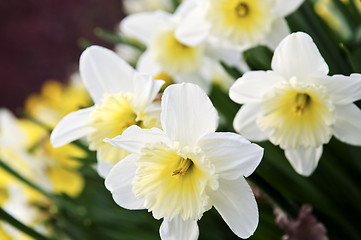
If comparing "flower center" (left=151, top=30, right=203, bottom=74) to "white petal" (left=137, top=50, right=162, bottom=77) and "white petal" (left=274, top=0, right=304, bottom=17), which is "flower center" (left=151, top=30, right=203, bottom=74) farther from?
"white petal" (left=274, top=0, right=304, bottom=17)

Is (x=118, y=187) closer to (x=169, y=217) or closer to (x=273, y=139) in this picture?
(x=169, y=217)

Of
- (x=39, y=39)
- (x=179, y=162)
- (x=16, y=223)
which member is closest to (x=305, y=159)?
(x=179, y=162)

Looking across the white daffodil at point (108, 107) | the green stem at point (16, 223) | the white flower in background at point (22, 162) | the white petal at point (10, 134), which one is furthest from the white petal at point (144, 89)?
the white petal at point (10, 134)

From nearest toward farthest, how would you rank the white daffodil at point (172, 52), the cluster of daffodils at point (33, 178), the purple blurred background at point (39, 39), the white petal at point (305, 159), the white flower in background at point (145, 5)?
the white petal at point (305, 159), the white daffodil at point (172, 52), the cluster of daffodils at point (33, 178), the white flower in background at point (145, 5), the purple blurred background at point (39, 39)

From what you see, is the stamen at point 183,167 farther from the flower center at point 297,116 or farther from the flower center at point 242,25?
the flower center at point 242,25

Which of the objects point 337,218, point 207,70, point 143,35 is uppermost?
point 143,35

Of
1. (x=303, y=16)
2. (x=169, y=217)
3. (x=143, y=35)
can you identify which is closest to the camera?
(x=169, y=217)

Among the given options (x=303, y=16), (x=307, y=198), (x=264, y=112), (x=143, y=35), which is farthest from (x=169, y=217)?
(x=143, y=35)
